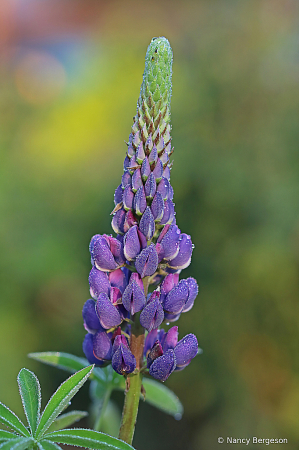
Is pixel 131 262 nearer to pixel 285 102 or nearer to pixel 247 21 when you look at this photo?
pixel 285 102

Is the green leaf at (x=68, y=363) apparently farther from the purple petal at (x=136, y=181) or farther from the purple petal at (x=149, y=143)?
the purple petal at (x=149, y=143)

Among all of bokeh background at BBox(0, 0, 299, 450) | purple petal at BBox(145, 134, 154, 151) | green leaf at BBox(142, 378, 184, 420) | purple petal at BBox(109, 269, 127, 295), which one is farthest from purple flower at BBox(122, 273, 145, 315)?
bokeh background at BBox(0, 0, 299, 450)

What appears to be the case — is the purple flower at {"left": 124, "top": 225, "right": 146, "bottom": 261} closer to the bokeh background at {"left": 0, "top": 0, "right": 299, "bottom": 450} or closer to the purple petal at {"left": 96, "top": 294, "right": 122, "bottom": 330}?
the purple petal at {"left": 96, "top": 294, "right": 122, "bottom": 330}

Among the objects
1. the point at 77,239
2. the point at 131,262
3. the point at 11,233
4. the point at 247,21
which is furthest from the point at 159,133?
the point at 247,21

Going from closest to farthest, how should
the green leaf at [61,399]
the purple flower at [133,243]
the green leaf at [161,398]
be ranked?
the green leaf at [61,399] → the purple flower at [133,243] → the green leaf at [161,398]

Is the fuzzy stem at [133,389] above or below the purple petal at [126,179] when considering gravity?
below

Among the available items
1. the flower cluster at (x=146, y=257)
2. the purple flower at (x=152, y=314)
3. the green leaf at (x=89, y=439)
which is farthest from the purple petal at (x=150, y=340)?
the green leaf at (x=89, y=439)

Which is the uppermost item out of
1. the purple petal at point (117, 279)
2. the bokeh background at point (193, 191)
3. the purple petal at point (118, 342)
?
the bokeh background at point (193, 191)

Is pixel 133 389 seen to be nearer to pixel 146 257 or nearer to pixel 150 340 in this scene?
pixel 150 340
